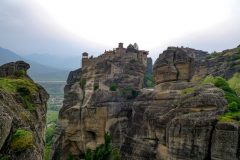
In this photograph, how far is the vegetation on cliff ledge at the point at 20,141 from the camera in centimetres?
1694

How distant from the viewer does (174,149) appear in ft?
121

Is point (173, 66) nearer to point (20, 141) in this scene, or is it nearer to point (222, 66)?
point (222, 66)

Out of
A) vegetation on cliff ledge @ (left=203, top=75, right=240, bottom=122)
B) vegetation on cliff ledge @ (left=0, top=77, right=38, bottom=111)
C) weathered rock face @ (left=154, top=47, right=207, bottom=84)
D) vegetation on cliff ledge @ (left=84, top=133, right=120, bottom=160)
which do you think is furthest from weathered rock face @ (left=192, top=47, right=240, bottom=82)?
vegetation on cliff ledge @ (left=0, top=77, right=38, bottom=111)

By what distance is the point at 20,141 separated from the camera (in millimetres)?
17281

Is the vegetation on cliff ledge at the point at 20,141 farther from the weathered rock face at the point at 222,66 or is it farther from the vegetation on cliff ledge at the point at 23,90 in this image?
the weathered rock face at the point at 222,66

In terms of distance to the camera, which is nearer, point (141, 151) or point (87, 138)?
point (141, 151)

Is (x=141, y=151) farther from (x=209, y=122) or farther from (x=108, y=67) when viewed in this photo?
(x=108, y=67)

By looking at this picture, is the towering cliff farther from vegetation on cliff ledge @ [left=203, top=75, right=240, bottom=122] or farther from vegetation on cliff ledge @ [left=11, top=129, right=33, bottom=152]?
vegetation on cliff ledge @ [left=11, top=129, right=33, bottom=152]

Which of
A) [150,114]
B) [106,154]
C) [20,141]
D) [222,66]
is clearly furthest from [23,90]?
[222,66]

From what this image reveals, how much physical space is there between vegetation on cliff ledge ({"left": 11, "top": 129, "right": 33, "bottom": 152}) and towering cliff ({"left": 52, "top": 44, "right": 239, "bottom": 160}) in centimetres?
1906

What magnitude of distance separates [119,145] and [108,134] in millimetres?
3146

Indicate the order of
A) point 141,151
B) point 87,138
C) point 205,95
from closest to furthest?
point 205,95 < point 141,151 < point 87,138

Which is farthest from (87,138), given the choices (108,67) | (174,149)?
(174,149)

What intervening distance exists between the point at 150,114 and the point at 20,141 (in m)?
27.5
